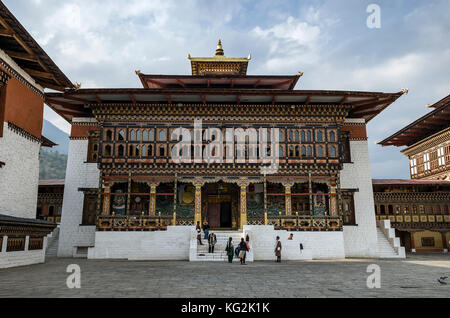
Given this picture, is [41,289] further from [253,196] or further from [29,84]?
[253,196]

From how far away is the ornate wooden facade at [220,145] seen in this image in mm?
19281

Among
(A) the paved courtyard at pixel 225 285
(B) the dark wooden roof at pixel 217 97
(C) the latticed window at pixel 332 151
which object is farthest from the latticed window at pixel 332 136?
(A) the paved courtyard at pixel 225 285

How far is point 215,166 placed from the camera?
775 inches

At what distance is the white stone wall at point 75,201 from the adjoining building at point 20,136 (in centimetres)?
474

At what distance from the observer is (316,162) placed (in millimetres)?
19781

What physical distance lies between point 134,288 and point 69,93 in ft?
46.3

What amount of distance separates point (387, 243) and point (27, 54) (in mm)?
21274

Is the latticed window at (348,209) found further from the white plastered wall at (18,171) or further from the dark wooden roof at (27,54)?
the white plastered wall at (18,171)

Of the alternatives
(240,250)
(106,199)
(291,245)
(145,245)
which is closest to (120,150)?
(106,199)

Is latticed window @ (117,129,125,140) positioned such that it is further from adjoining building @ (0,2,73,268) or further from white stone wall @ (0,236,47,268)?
white stone wall @ (0,236,47,268)

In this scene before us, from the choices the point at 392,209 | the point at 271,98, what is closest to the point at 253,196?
the point at 271,98

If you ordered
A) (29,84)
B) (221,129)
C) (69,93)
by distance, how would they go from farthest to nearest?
(221,129)
(69,93)
(29,84)

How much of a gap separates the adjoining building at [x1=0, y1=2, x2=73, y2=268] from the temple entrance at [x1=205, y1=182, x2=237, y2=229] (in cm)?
940

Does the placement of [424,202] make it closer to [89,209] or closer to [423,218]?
[423,218]
